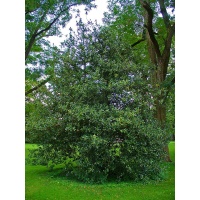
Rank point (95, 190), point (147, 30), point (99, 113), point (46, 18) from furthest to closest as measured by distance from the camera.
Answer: point (46, 18)
point (147, 30)
point (99, 113)
point (95, 190)

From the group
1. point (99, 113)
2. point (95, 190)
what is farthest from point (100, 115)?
point (95, 190)

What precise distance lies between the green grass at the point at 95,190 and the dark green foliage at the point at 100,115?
359 millimetres

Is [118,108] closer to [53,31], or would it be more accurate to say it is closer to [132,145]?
[132,145]

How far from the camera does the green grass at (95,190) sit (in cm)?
568

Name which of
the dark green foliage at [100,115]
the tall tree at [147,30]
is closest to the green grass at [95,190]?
the dark green foliage at [100,115]

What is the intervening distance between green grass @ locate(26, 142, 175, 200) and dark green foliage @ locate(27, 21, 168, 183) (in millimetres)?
359

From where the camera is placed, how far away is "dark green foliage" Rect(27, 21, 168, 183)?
6.66 m

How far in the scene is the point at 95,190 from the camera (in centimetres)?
619

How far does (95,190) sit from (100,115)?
1624 mm

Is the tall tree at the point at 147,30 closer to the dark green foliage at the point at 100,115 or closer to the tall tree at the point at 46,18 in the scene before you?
the tall tree at the point at 46,18

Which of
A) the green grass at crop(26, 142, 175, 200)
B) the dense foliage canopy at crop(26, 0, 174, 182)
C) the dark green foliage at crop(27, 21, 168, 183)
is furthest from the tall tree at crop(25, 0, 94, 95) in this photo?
the green grass at crop(26, 142, 175, 200)

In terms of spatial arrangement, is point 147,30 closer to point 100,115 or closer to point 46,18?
point 46,18

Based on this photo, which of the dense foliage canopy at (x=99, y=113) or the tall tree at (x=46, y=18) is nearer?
the dense foliage canopy at (x=99, y=113)
